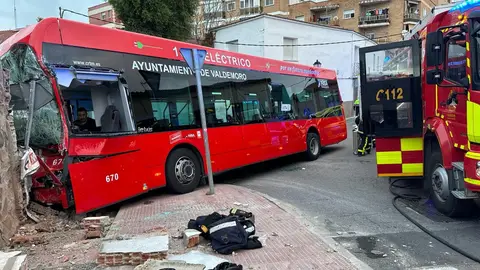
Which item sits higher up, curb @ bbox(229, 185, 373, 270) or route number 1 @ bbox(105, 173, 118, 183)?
route number 1 @ bbox(105, 173, 118, 183)

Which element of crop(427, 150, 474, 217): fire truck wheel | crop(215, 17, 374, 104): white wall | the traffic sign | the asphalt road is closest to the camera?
the asphalt road

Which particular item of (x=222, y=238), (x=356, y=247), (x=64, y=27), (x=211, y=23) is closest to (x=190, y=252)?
(x=222, y=238)

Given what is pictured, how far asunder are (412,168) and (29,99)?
633cm

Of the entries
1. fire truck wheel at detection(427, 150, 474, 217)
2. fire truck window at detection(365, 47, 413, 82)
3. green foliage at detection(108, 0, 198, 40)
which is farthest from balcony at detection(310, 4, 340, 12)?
fire truck wheel at detection(427, 150, 474, 217)

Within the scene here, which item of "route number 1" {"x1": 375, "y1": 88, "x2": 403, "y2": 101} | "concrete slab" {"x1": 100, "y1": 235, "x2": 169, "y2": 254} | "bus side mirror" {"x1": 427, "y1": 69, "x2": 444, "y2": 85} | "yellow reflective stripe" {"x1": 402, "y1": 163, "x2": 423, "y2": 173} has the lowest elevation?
"concrete slab" {"x1": 100, "y1": 235, "x2": 169, "y2": 254}

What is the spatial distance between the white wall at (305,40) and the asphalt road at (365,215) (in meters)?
15.2

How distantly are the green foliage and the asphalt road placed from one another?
1177cm

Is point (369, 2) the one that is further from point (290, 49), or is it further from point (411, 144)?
point (411, 144)

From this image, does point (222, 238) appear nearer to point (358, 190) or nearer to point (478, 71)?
point (478, 71)

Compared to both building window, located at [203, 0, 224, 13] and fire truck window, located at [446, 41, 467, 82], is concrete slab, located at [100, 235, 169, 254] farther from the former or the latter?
building window, located at [203, 0, 224, 13]

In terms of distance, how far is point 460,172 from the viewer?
5117 mm

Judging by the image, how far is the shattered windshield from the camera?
5.38 metres

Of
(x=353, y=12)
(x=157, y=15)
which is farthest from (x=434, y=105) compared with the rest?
(x=353, y=12)

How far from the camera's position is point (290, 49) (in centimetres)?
2619
